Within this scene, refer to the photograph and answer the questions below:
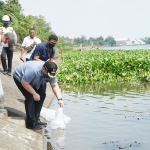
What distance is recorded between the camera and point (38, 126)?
661cm

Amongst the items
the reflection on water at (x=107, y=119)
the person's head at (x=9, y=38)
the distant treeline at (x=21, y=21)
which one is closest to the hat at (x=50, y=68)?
the person's head at (x=9, y=38)

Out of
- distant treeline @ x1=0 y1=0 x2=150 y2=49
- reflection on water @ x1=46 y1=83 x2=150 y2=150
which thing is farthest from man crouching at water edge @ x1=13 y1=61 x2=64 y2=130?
distant treeline @ x1=0 y1=0 x2=150 y2=49

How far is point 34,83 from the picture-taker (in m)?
6.18

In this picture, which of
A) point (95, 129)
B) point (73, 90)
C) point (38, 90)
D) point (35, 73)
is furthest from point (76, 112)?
point (73, 90)

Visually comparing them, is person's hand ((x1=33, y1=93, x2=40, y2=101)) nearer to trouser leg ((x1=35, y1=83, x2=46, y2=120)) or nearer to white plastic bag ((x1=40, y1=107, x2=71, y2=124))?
trouser leg ((x1=35, y1=83, x2=46, y2=120))

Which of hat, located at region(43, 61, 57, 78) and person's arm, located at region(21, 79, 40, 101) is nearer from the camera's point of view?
hat, located at region(43, 61, 57, 78)

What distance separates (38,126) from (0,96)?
869 mm

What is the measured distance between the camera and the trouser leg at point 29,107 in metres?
6.34

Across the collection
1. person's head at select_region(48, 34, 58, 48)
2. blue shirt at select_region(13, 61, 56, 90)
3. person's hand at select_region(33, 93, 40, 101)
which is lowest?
person's hand at select_region(33, 93, 40, 101)

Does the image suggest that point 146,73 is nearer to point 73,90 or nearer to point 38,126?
point 73,90

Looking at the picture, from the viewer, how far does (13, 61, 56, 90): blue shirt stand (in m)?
5.84

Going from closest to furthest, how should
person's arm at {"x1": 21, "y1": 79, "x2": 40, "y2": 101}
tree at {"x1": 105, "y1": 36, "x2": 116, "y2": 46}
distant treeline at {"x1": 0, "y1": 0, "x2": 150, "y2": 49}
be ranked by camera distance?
person's arm at {"x1": 21, "y1": 79, "x2": 40, "y2": 101}
distant treeline at {"x1": 0, "y1": 0, "x2": 150, "y2": 49}
tree at {"x1": 105, "y1": 36, "x2": 116, "y2": 46}

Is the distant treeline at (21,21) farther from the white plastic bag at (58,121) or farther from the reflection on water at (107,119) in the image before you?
the white plastic bag at (58,121)

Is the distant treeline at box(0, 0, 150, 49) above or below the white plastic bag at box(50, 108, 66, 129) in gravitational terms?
above
